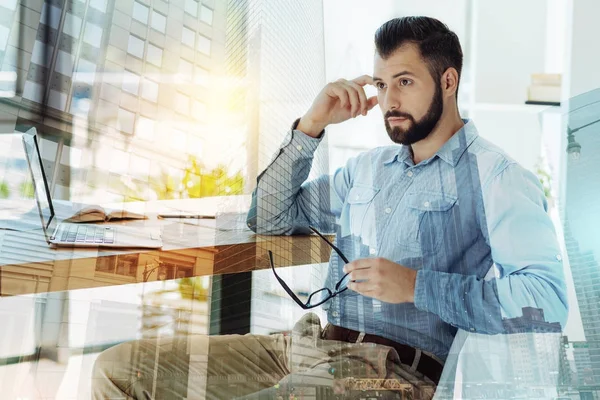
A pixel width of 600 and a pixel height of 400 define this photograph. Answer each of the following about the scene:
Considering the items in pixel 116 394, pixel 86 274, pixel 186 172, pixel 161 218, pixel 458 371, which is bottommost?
pixel 116 394

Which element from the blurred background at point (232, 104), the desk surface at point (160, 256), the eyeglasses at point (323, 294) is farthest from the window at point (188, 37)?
the eyeglasses at point (323, 294)

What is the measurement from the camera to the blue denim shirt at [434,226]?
1011 millimetres

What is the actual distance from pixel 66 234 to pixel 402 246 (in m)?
0.72

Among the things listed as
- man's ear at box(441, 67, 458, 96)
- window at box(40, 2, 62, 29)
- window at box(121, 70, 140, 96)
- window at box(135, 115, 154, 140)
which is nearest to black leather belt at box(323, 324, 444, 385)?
man's ear at box(441, 67, 458, 96)

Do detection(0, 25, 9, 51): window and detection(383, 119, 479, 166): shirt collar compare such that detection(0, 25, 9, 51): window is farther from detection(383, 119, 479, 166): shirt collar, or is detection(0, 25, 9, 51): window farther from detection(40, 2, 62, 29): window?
detection(383, 119, 479, 166): shirt collar

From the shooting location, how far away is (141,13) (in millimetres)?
1345

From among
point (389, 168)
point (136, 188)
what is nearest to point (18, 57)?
point (136, 188)

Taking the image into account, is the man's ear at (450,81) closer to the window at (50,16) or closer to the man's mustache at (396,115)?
the man's mustache at (396,115)

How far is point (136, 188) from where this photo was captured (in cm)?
124

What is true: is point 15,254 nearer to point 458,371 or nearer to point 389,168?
point 389,168

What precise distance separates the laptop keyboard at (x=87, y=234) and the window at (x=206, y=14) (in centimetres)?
52

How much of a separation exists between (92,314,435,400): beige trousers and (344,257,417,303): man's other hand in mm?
97

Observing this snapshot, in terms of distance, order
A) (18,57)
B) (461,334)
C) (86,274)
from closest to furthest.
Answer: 1. (461,334)
2. (86,274)
3. (18,57)

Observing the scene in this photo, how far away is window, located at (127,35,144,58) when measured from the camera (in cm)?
132
